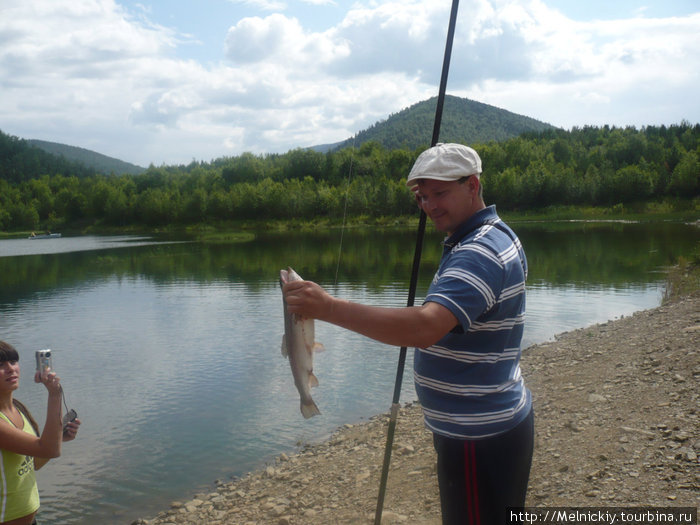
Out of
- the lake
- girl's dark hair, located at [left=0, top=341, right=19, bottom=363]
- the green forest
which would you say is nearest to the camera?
girl's dark hair, located at [left=0, top=341, right=19, bottom=363]

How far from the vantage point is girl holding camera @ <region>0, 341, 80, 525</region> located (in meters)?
3.56

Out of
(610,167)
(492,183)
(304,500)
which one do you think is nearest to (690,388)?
(304,500)

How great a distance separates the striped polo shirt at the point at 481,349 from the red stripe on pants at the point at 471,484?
3.1 inches

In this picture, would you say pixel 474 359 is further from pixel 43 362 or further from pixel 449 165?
pixel 43 362

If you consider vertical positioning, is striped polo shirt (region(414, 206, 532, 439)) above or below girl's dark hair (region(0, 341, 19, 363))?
above

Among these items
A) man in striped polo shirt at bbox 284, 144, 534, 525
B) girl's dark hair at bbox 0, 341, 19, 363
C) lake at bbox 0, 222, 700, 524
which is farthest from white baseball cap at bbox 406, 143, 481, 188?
lake at bbox 0, 222, 700, 524

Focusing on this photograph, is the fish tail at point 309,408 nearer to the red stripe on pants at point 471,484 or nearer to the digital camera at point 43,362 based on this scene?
the red stripe on pants at point 471,484

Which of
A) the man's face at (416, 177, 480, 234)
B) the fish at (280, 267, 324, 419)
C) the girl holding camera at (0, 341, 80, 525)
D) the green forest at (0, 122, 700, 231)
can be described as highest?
the green forest at (0, 122, 700, 231)

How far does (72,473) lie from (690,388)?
9.38m

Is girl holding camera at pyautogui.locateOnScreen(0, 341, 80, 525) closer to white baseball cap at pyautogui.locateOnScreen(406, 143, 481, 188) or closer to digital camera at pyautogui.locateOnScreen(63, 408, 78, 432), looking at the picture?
digital camera at pyautogui.locateOnScreen(63, 408, 78, 432)

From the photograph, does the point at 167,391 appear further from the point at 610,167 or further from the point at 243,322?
the point at 610,167

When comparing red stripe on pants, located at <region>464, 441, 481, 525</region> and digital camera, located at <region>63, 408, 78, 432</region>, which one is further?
digital camera, located at <region>63, 408, 78, 432</region>

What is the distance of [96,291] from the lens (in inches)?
1246

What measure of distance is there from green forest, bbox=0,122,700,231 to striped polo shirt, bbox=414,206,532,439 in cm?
8586
